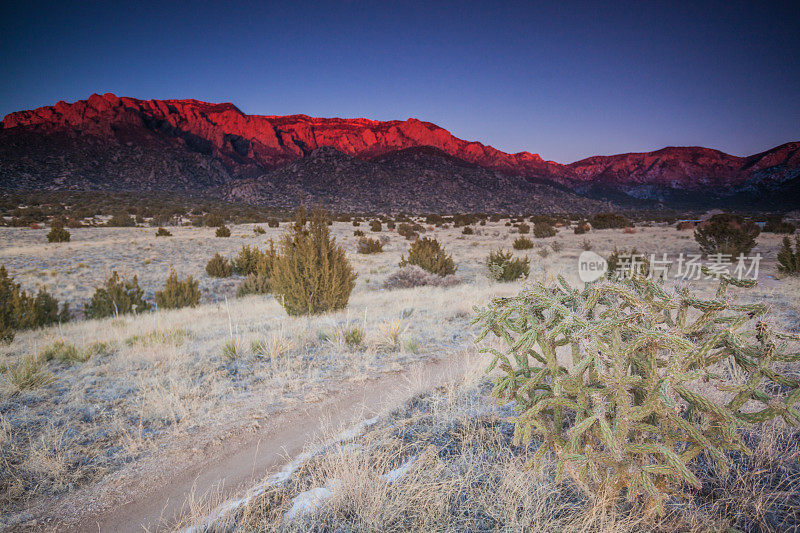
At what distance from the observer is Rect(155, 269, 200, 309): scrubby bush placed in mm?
11664

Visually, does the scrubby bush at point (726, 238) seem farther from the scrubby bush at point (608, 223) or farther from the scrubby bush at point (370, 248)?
the scrubby bush at point (370, 248)

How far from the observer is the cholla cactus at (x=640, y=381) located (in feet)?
5.79

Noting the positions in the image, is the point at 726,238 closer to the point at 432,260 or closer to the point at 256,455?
the point at 432,260

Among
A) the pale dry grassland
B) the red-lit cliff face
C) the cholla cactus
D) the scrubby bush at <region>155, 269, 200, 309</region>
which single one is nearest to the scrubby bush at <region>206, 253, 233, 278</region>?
the scrubby bush at <region>155, 269, 200, 309</region>

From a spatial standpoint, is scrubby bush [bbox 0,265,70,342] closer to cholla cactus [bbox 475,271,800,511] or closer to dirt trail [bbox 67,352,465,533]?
dirt trail [bbox 67,352,465,533]

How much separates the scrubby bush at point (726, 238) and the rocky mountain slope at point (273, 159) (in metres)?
51.9

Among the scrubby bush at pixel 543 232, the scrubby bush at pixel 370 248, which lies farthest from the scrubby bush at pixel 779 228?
the scrubby bush at pixel 370 248

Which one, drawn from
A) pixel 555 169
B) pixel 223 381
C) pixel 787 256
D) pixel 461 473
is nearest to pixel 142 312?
pixel 223 381

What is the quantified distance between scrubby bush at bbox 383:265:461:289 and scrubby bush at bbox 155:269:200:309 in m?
6.72

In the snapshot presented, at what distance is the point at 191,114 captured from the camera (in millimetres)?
129875

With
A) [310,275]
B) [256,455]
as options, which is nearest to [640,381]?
[256,455]

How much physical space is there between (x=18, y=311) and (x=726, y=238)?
27.8 metres

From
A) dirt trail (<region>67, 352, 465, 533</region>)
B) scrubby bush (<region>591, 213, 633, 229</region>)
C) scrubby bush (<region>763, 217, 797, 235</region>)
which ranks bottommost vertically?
dirt trail (<region>67, 352, 465, 533</region>)

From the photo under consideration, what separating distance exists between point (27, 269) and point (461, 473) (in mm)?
20751
